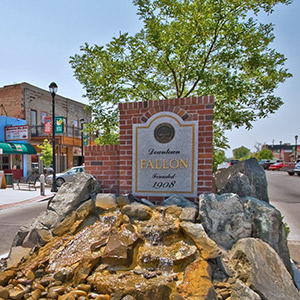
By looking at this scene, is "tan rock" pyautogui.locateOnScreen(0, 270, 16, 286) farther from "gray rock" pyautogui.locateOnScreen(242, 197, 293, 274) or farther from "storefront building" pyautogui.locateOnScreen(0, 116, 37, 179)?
"storefront building" pyautogui.locateOnScreen(0, 116, 37, 179)

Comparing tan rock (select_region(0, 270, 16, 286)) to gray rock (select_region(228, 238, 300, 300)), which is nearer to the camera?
gray rock (select_region(228, 238, 300, 300))

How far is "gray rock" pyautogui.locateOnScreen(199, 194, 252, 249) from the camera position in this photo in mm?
2971

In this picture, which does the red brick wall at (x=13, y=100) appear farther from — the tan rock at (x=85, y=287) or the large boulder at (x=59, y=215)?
the tan rock at (x=85, y=287)

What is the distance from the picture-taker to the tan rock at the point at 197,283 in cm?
203

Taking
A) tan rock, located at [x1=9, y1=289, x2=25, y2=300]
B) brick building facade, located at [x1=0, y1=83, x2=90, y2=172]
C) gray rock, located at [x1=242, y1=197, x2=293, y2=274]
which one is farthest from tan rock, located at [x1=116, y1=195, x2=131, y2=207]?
brick building facade, located at [x1=0, y1=83, x2=90, y2=172]

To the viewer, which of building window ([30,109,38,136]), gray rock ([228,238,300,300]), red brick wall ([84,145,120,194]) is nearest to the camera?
gray rock ([228,238,300,300])

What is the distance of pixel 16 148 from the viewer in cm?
1823

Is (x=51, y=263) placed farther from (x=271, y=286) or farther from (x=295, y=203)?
(x=295, y=203)

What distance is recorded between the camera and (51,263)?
8.66ft

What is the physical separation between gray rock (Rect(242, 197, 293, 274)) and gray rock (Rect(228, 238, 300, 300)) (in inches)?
15.1

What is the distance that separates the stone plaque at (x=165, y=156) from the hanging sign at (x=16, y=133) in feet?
54.9

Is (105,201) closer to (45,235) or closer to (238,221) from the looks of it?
(45,235)

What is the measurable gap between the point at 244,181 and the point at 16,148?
1887 centimetres

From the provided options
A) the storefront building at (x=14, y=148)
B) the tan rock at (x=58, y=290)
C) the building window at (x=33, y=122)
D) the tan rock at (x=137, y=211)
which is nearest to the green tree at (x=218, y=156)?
the tan rock at (x=137, y=211)
